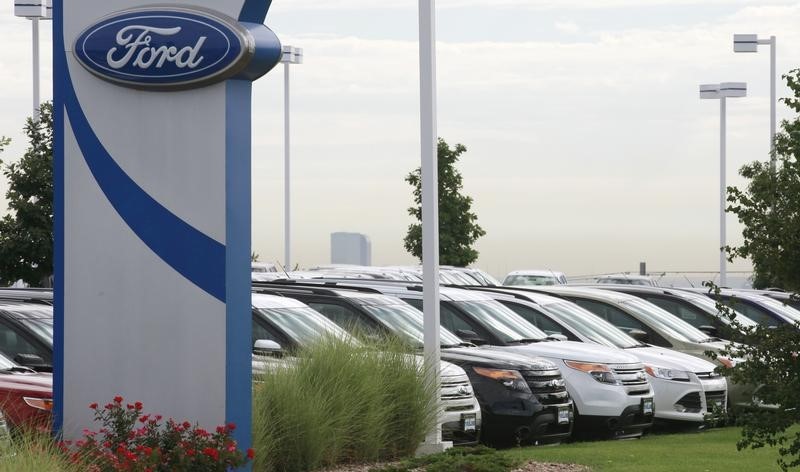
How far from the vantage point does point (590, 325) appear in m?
19.4

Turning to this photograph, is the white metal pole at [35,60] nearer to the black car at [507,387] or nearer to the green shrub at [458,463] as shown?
the black car at [507,387]

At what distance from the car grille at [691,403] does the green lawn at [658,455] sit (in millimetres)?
1571

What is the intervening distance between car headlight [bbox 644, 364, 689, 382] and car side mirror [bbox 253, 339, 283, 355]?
6.63 m

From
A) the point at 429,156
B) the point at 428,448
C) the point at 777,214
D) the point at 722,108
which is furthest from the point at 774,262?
the point at 722,108

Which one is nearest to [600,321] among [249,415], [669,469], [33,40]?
[669,469]

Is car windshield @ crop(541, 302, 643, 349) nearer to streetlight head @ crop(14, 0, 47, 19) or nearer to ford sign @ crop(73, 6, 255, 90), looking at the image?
ford sign @ crop(73, 6, 255, 90)

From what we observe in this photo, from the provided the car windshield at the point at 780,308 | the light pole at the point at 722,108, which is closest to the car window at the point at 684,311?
the car windshield at the point at 780,308

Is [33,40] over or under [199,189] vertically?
over

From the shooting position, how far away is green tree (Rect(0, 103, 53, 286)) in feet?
94.3

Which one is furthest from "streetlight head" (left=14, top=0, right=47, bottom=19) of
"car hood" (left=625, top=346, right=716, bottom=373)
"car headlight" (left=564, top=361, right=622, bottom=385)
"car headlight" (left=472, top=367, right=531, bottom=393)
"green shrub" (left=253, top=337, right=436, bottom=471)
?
"green shrub" (left=253, top=337, right=436, bottom=471)

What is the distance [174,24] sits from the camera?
9.98m

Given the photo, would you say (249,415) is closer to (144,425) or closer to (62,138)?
(144,425)

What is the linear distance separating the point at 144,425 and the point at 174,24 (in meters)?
2.90

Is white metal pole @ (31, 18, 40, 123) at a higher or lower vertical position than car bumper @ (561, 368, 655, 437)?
higher
